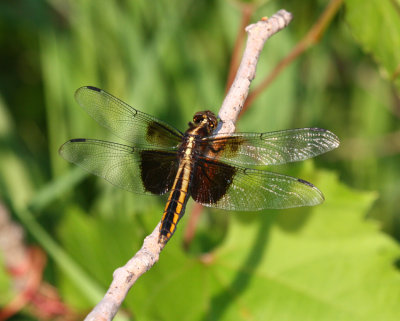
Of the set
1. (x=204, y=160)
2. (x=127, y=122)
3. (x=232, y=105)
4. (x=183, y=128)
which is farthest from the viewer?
(x=183, y=128)

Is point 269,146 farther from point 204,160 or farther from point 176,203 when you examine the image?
point 176,203

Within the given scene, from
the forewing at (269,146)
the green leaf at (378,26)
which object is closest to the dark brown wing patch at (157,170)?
the forewing at (269,146)

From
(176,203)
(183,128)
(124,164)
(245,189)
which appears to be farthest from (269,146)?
(183,128)

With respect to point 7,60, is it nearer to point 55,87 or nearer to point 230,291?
point 55,87

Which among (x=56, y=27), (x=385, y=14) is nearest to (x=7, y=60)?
(x=56, y=27)

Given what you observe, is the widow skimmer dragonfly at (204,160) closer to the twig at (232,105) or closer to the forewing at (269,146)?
the forewing at (269,146)
